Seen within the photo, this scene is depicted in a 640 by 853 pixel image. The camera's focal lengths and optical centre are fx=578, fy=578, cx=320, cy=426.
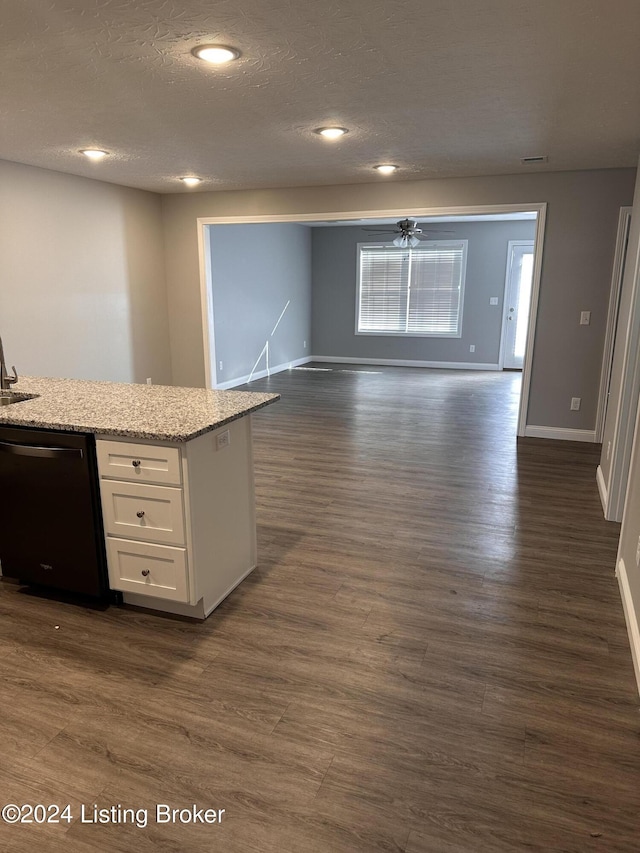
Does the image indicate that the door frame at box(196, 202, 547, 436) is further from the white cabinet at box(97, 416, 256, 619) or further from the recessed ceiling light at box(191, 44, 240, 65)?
the white cabinet at box(97, 416, 256, 619)

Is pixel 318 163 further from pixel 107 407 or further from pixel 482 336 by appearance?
pixel 482 336

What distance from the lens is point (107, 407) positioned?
2.63m

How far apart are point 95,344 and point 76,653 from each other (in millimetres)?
3973

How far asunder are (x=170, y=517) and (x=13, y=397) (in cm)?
125

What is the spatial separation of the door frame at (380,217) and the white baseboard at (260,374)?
0.85 m

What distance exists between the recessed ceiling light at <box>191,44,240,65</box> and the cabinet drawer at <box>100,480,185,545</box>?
177 centimetres

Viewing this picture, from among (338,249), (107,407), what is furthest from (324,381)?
(107,407)

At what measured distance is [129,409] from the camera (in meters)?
2.59

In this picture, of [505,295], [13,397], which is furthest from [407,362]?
[13,397]

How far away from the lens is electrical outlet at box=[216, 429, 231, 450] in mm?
2514

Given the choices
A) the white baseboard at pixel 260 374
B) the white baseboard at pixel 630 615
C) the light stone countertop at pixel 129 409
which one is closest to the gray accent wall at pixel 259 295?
the white baseboard at pixel 260 374

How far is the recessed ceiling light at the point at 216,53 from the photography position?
2.31 metres

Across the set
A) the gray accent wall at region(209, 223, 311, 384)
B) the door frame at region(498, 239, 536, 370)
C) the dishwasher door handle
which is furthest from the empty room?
the door frame at region(498, 239, 536, 370)

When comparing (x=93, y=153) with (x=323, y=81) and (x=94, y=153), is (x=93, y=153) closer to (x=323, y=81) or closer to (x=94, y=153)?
(x=94, y=153)
